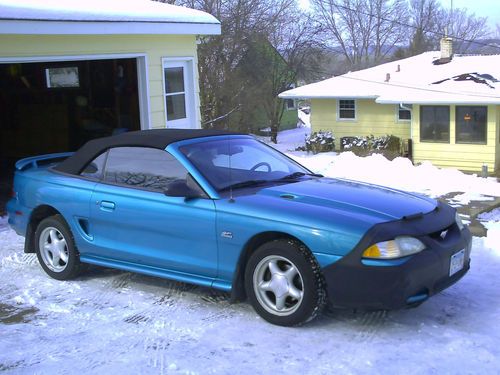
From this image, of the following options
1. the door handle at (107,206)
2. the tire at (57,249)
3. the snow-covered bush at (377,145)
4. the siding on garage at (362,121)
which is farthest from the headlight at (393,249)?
the siding on garage at (362,121)

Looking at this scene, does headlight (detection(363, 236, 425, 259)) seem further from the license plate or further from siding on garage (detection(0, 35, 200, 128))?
siding on garage (detection(0, 35, 200, 128))

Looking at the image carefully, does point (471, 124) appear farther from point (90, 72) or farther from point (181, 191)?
point (181, 191)

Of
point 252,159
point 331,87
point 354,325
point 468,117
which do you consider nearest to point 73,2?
point 252,159

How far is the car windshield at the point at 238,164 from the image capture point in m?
5.27

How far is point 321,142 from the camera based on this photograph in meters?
27.1

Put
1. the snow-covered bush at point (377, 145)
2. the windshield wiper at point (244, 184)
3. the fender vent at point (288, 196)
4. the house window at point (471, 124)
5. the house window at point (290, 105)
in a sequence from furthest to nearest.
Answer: the house window at point (290, 105), the snow-covered bush at point (377, 145), the house window at point (471, 124), the windshield wiper at point (244, 184), the fender vent at point (288, 196)

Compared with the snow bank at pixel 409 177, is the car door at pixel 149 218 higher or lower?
higher

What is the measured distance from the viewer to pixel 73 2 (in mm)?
10258

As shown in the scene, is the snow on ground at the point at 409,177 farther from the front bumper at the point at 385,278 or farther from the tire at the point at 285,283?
the tire at the point at 285,283

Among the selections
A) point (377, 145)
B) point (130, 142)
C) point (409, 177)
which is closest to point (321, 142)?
point (377, 145)

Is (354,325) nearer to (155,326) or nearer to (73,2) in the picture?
(155,326)

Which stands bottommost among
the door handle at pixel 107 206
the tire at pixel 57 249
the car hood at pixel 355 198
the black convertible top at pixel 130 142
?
the tire at pixel 57 249

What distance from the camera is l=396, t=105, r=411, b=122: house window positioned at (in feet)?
83.7

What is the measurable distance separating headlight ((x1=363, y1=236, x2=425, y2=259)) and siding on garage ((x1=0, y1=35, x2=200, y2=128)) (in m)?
6.53
